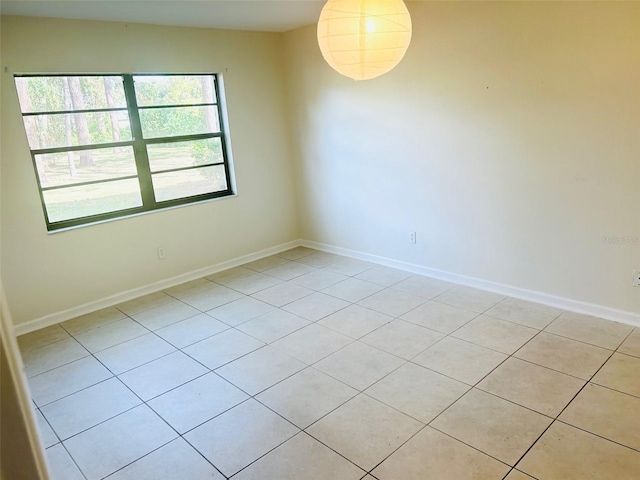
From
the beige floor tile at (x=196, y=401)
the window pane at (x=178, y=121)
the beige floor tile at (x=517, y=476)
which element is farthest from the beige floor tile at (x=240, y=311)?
the beige floor tile at (x=517, y=476)

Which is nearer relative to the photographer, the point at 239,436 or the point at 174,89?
the point at 239,436

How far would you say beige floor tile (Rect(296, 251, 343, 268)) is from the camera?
4750 mm

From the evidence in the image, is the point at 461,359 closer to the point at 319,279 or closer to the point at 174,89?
the point at 319,279

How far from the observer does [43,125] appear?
11.7 feet

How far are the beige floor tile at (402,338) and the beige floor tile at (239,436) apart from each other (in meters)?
0.93

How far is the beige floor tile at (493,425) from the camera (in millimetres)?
2064

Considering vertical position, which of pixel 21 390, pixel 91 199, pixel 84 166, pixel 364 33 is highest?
pixel 364 33

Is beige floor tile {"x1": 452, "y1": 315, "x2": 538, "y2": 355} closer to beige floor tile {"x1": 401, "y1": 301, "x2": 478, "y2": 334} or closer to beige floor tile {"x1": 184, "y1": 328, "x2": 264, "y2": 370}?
beige floor tile {"x1": 401, "y1": 301, "x2": 478, "y2": 334}

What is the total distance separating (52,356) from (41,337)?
41 centimetres

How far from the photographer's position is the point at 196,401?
2.57 meters

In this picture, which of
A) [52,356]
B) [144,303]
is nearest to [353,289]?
[144,303]

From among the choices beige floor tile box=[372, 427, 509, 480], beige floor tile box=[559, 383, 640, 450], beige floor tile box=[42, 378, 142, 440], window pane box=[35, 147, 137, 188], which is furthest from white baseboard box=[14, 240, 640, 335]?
beige floor tile box=[372, 427, 509, 480]

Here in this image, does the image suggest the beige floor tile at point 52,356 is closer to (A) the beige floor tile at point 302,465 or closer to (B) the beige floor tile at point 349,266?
(A) the beige floor tile at point 302,465

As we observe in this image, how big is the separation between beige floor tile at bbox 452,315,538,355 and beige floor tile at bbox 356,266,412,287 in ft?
3.27
